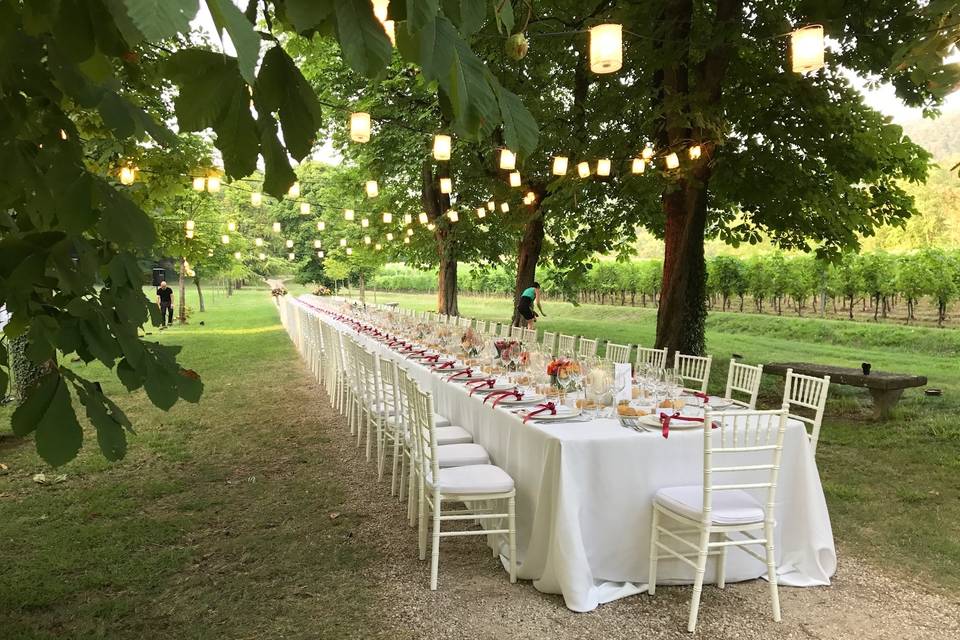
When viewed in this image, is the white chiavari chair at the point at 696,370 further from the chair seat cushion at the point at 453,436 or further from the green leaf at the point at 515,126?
the green leaf at the point at 515,126

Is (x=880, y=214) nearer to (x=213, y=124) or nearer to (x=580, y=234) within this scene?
(x=580, y=234)

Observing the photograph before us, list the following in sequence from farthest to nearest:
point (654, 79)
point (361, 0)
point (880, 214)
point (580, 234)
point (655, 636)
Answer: point (580, 234) → point (880, 214) → point (654, 79) → point (655, 636) → point (361, 0)

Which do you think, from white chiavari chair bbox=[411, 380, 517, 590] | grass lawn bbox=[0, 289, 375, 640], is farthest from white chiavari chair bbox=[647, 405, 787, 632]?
grass lawn bbox=[0, 289, 375, 640]

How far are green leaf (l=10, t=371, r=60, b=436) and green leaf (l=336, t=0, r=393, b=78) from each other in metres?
0.87

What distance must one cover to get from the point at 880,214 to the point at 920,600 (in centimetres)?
896

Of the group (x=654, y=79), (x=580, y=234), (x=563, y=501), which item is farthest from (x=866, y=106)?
(x=563, y=501)

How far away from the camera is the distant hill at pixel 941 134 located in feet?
220

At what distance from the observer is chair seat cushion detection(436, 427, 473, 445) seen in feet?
15.6

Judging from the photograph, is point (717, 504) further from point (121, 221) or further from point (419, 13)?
point (419, 13)

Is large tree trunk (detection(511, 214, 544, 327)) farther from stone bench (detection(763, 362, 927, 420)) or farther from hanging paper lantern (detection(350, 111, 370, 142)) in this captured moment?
hanging paper lantern (detection(350, 111, 370, 142))

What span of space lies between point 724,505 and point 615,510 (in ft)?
1.74

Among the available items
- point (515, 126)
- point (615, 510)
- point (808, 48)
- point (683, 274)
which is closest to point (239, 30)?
point (515, 126)

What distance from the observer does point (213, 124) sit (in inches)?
30.9

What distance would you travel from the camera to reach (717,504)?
3.29 meters
